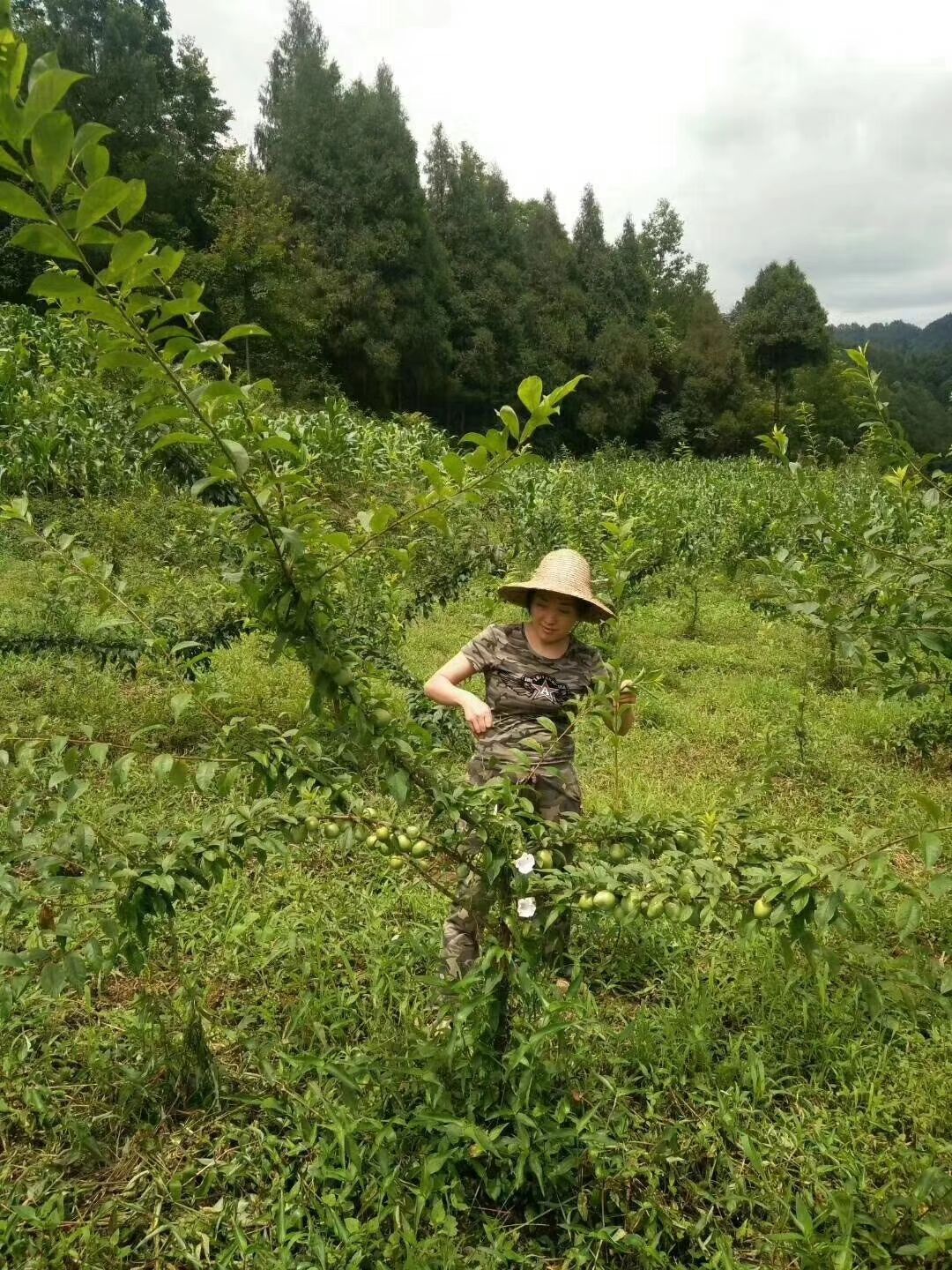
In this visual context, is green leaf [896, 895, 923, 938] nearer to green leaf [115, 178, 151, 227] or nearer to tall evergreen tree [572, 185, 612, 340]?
green leaf [115, 178, 151, 227]

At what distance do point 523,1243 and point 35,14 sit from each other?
28977 millimetres

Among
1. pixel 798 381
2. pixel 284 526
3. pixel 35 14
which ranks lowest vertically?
pixel 284 526

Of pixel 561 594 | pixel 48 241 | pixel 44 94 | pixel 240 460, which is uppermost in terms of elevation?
pixel 44 94

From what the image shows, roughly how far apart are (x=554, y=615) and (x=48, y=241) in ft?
5.75

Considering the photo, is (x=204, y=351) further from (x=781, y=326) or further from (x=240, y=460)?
(x=781, y=326)


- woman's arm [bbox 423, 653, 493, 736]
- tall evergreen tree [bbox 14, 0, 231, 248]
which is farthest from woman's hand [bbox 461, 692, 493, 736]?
tall evergreen tree [bbox 14, 0, 231, 248]

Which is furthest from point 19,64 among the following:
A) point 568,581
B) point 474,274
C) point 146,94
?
point 474,274

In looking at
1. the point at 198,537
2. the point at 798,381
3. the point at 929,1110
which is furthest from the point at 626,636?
the point at 798,381

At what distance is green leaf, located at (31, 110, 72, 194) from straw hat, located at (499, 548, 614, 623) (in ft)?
5.55

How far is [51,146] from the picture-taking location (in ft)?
2.83

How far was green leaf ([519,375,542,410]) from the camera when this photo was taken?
131 centimetres

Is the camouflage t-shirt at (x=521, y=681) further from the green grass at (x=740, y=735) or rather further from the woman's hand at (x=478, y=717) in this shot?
the woman's hand at (x=478, y=717)

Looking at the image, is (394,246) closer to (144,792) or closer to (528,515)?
(528,515)

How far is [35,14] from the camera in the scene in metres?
21.8
